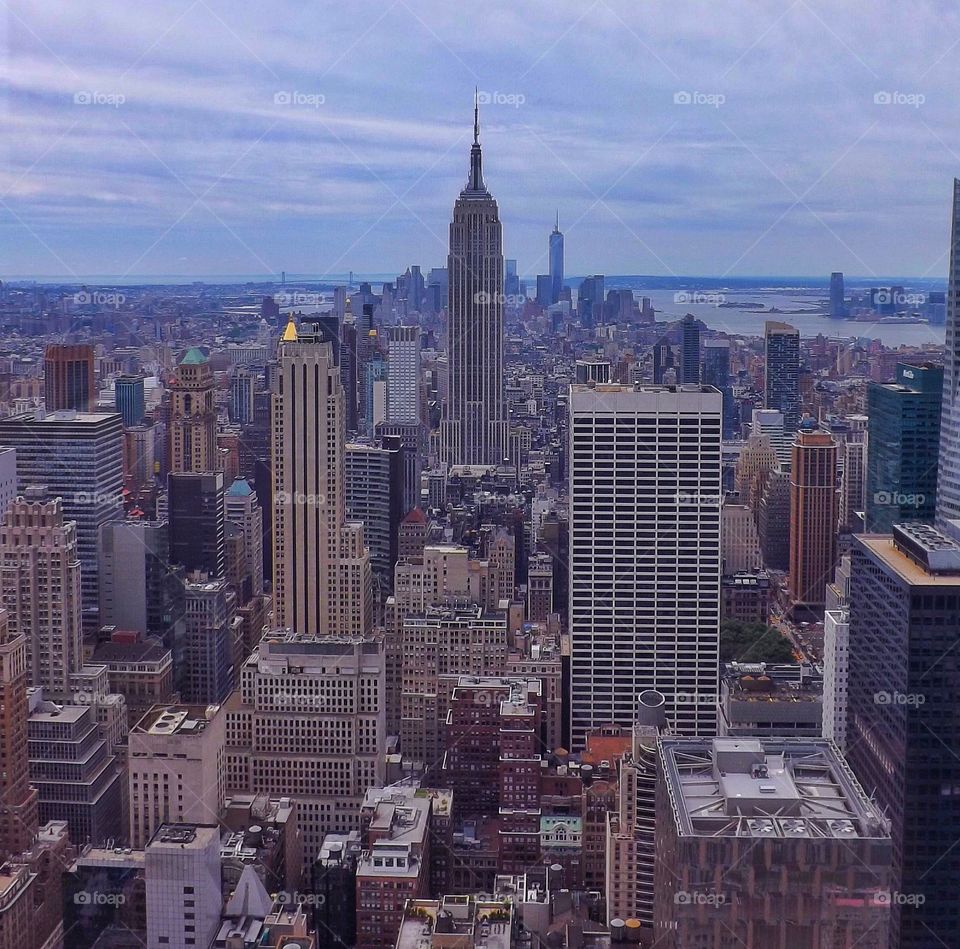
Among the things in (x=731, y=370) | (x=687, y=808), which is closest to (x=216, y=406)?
(x=731, y=370)

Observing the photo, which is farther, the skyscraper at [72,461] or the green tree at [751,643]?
the skyscraper at [72,461]

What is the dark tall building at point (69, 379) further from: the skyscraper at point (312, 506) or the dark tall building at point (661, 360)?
the dark tall building at point (661, 360)

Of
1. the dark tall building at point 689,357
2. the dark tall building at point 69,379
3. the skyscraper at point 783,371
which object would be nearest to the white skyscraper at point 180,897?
the dark tall building at point 69,379

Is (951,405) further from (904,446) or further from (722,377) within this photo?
(722,377)

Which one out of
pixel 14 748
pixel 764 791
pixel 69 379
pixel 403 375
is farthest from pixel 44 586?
pixel 403 375

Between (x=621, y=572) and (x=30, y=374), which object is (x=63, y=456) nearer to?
(x=30, y=374)

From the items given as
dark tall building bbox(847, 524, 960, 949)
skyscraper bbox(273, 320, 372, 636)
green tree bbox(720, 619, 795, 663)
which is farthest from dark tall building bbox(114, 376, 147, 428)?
dark tall building bbox(847, 524, 960, 949)
